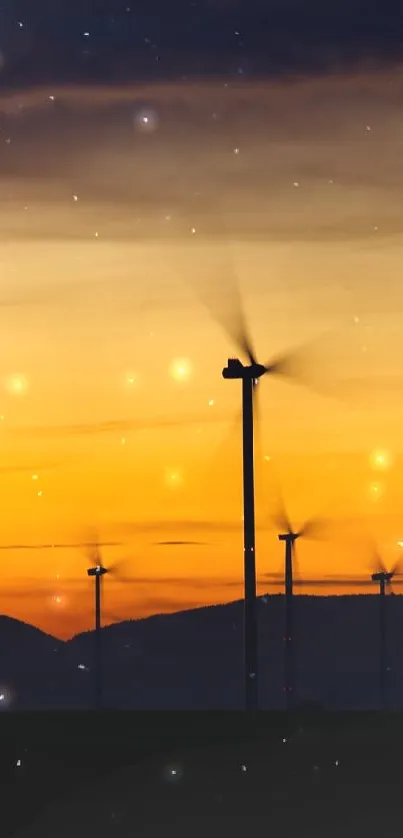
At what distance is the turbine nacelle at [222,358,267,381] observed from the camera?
44094 millimetres

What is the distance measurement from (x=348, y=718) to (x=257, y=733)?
1846mm

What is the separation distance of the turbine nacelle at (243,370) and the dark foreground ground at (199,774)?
2429cm

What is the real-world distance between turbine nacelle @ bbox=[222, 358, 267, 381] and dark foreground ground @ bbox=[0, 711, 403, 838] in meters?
24.3

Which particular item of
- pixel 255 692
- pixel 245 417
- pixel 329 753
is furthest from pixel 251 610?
pixel 329 753

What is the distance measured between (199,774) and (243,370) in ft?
94.0

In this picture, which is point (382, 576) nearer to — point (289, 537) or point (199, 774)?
point (289, 537)

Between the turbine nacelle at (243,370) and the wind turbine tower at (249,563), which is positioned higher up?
the turbine nacelle at (243,370)

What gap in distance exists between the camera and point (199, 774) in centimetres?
1594

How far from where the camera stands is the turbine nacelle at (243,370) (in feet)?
145

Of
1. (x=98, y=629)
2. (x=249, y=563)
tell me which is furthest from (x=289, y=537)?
(x=249, y=563)

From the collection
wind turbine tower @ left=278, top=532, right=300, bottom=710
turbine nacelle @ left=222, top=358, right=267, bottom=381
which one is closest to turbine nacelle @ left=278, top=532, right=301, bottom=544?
wind turbine tower @ left=278, top=532, right=300, bottom=710

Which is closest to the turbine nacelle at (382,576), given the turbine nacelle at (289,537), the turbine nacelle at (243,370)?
the turbine nacelle at (289,537)

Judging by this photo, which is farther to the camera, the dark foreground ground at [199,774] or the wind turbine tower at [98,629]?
the wind turbine tower at [98,629]

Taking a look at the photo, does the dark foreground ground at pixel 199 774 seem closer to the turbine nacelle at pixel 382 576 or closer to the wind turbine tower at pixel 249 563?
the wind turbine tower at pixel 249 563
